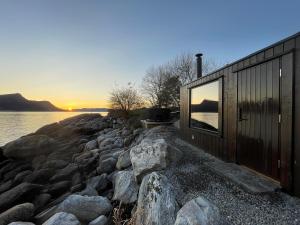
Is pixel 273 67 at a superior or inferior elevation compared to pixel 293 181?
superior

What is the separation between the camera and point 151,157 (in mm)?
4234

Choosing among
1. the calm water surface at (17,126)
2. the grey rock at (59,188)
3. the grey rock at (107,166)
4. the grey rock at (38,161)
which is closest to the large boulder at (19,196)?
the grey rock at (59,188)

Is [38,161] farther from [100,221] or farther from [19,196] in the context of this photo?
[100,221]

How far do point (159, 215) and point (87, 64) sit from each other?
11366 mm

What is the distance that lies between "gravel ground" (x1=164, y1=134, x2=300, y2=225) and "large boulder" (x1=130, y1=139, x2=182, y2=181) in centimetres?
27

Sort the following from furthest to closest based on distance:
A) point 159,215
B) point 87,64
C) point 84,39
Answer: point 87,64 < point 84,39 < point 159,215

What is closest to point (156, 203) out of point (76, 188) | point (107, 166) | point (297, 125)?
point (297, 125)

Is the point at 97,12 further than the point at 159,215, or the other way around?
the point at 97,12

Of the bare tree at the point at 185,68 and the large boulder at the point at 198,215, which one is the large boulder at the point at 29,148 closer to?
the large boulder at the point at 198,215

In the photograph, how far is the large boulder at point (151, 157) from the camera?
4078mm

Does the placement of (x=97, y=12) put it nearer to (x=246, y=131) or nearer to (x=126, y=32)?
(x=126, y=32)

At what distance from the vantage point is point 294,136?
2.96m

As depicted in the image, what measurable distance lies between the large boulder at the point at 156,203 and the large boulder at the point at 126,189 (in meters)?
0.70

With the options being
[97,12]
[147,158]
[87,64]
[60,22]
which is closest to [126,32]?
[97,12]
